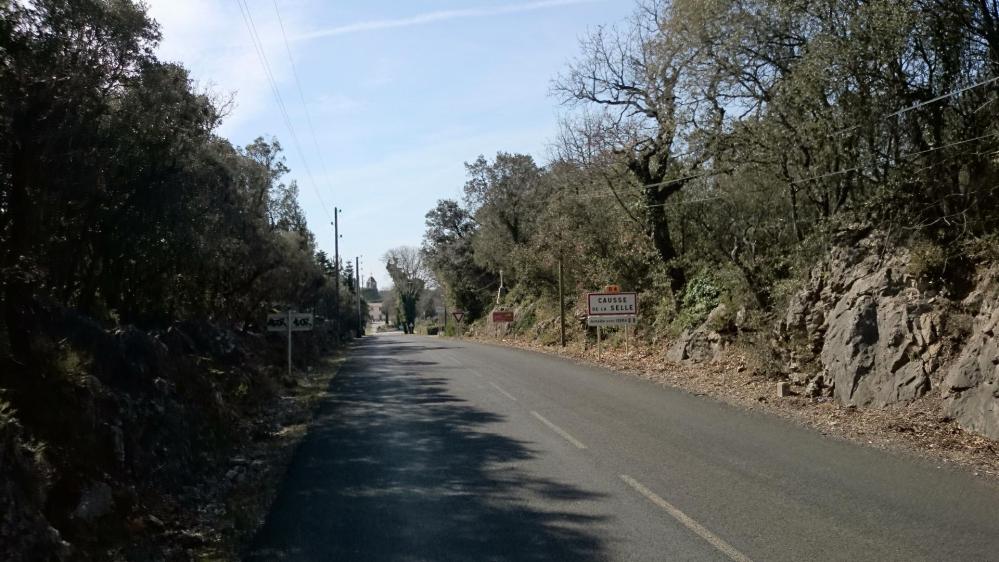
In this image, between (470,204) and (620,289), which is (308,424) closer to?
(620,289)

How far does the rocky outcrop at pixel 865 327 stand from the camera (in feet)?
41.0

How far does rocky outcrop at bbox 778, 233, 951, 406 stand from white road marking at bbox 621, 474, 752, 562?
6.53 meters

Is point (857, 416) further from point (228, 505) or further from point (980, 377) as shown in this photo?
point (228, 505)

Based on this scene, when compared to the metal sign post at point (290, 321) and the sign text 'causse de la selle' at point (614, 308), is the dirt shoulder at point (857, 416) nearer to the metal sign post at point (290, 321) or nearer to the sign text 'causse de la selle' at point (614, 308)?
the sign text 'causse de la selle' at point (614, 308)

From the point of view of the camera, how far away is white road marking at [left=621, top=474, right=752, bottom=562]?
5895 millimetres

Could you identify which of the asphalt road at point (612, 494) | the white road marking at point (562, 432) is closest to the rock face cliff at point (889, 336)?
the asphalt road at point (612, 494)

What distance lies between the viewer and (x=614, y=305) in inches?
1047

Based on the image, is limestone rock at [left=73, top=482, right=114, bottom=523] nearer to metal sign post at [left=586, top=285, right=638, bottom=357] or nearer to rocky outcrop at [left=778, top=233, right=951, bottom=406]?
rocky outcrop at [left=778, top=233, right=951, bottom=406]

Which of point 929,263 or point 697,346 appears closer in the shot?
point 929,263

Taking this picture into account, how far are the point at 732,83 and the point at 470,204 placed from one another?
4364cm

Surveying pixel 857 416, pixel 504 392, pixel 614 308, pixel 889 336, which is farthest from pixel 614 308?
pixel 857 416

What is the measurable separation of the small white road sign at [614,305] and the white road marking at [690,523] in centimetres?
1841

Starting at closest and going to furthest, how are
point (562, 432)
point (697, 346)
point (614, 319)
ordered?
point (562, 432), point (697, 346), point (614, 319)

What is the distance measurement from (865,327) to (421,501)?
9664 mm
